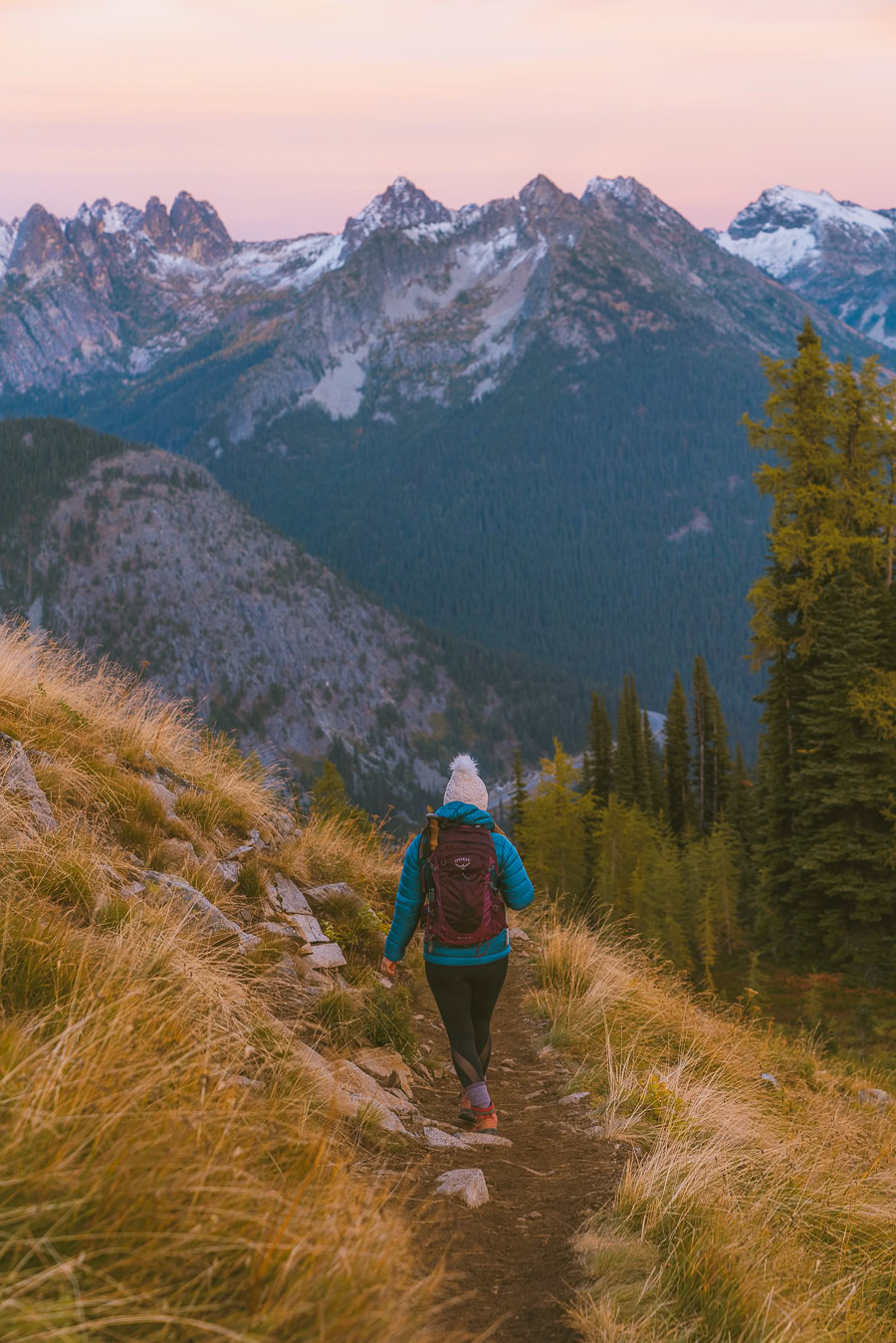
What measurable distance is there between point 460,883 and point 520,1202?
1673 mm

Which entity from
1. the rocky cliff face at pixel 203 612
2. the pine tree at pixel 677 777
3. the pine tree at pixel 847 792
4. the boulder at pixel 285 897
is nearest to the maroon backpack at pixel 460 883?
the boulder at pixel 285 897

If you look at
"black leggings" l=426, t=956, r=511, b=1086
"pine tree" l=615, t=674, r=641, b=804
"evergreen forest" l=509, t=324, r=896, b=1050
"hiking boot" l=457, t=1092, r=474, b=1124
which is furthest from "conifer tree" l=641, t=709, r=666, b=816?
"black leggings" l=426, t=956, r=511, b=1086

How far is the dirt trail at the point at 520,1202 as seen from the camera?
150 inches

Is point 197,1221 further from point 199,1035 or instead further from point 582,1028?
point 582,1028

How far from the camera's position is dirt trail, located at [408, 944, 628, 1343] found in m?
3.81

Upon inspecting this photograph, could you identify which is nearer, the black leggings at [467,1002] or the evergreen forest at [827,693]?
the black leggings at [467,1002]

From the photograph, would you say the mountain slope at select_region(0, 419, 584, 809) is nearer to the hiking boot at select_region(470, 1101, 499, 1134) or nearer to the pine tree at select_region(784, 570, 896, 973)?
the pine tree at select_region(784, 570, 896, 973)

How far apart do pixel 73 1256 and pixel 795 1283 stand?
3041 mm

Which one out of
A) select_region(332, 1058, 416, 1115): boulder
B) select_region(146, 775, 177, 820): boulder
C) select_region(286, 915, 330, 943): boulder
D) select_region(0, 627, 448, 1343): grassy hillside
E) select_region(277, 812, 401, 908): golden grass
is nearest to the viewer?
select_region(0, 627, 448, 1343): grassy hillside

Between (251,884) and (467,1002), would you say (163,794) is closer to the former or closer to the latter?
(251,884)

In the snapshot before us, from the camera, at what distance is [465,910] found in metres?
5.77

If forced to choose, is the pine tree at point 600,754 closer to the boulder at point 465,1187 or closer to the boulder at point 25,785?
the boulder at point 25,785

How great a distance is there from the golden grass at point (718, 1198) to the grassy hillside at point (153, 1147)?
1006 millimetres

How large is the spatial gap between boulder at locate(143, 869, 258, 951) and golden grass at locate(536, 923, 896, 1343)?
2.68 m
